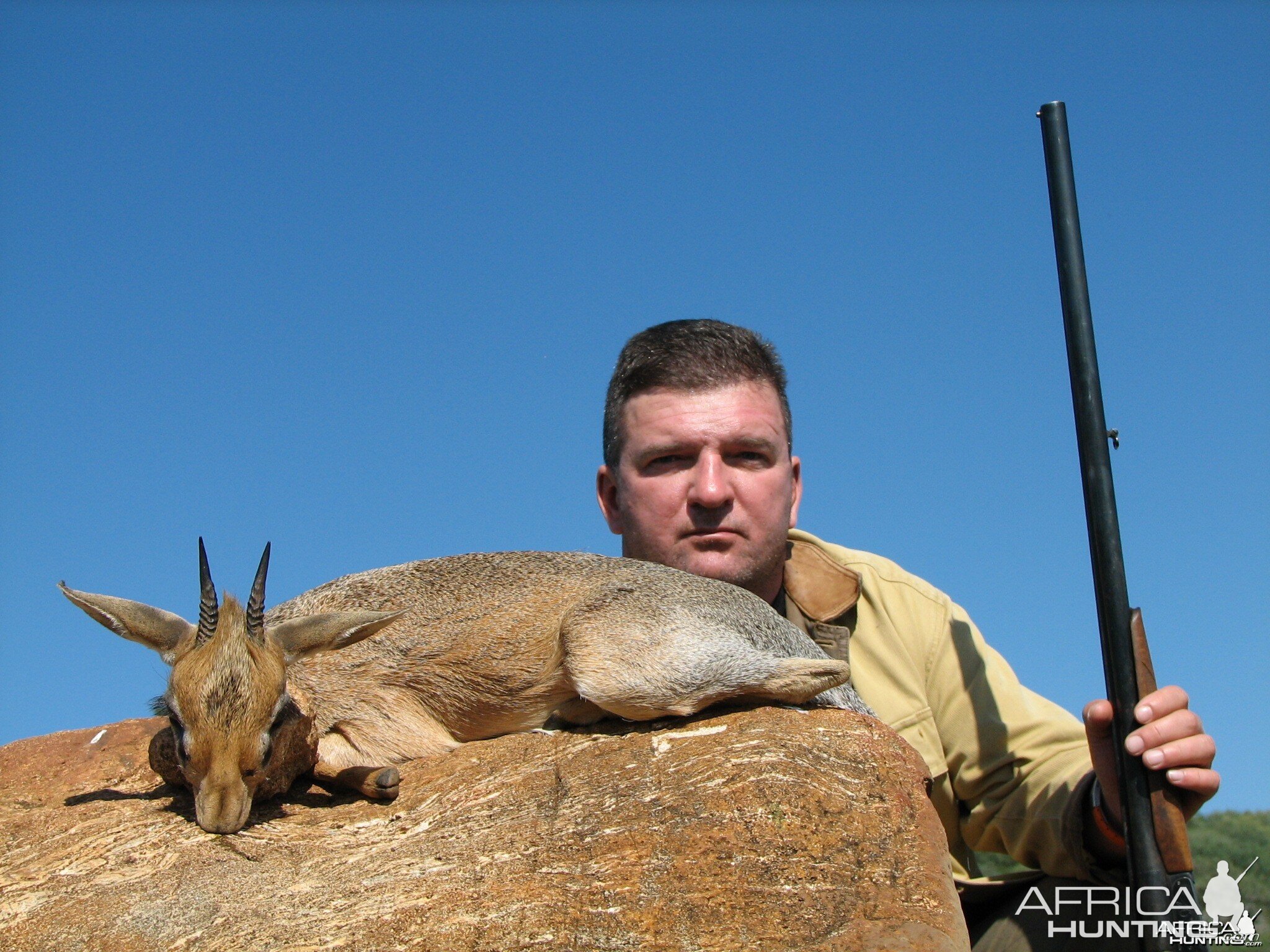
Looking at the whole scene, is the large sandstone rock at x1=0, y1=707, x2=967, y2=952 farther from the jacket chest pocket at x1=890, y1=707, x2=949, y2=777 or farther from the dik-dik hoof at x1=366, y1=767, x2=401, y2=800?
the jacket chest pocket at x1=890, y1=707, x2=949, y2=777

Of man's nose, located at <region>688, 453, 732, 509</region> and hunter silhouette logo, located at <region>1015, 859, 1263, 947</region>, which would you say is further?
man's nose, located at <region>688, 453, 732, 509</region>

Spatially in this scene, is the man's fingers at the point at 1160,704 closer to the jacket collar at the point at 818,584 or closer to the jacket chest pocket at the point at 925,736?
the jacket chest pocket at the point at 925,736

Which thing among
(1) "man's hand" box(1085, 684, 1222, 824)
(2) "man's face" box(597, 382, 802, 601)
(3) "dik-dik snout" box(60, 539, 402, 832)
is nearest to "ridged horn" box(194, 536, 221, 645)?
(3) "dik-dik snout" box(60, 539, 402, 832)

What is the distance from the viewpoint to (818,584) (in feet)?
24.3

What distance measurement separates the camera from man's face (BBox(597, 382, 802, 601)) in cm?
708

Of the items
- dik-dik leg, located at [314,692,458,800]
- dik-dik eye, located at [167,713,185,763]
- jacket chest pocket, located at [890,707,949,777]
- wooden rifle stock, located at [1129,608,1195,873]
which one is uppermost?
jacket chest pocket, located at [890,707,949,777]

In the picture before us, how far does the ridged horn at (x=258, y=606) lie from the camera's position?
16.5 ft

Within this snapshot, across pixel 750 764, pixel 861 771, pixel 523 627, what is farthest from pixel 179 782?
pixel 861 771

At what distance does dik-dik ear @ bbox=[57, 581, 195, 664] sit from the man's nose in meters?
3.23

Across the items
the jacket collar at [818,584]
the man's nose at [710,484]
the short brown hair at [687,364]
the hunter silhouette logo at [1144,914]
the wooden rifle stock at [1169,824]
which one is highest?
the short brown hair at [687,364]

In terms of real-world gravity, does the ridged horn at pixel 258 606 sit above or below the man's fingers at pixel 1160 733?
above

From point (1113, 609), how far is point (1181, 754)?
29.7 inches

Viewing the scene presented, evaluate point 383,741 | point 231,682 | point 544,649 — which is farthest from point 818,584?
point 231,682

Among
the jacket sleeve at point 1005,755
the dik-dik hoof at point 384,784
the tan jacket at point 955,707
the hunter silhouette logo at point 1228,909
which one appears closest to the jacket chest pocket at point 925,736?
the tan jacket at point 955,707
